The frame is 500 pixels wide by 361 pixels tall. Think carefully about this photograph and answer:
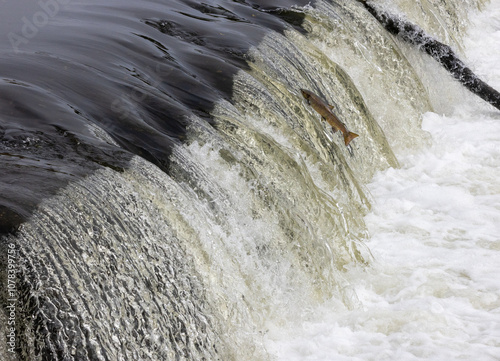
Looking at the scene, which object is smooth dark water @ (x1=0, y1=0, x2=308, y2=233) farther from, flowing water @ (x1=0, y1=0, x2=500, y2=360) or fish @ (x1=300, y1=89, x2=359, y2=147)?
fish @ (x1=300, y1=89, x2=359, y2=147)

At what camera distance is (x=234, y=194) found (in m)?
4.89

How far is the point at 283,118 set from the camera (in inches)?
232

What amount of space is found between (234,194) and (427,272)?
6.02 ft

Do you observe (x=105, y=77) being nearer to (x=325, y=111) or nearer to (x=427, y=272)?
(x=325, y=111)

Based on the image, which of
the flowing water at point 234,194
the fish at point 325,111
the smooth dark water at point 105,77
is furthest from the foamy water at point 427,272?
the smooth dark water at point 105,77

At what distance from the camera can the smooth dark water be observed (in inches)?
167

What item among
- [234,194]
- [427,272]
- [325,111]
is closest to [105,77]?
[234,194]

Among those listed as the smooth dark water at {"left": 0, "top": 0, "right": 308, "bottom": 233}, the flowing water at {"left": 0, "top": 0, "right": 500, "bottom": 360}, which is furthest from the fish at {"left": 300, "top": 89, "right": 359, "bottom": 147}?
the smooth dark water at {"left": 0, "top": 0, "right": 308, "bottom": 233}

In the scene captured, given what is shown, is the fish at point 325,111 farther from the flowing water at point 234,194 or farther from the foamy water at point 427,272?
the foamy water at point 427,272

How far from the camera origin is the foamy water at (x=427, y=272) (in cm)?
450

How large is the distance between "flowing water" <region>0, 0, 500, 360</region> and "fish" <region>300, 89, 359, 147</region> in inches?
4.4

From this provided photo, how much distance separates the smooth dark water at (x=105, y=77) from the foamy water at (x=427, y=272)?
1.90 metres

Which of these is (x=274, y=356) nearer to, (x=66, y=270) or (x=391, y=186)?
(x=66, y=270)

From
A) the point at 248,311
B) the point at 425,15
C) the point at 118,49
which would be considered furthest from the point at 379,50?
the point at 248,311
